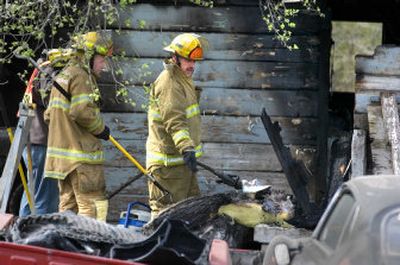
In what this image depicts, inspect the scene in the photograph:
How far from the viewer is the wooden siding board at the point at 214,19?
1048 centimetres

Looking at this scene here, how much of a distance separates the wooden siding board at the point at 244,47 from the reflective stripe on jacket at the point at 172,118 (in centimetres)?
156

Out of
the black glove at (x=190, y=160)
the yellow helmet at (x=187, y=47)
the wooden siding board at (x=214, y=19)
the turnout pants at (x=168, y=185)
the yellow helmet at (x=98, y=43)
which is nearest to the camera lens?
the yellow helmet at (x=98, y=43)

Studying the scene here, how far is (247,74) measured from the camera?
34.6 feet

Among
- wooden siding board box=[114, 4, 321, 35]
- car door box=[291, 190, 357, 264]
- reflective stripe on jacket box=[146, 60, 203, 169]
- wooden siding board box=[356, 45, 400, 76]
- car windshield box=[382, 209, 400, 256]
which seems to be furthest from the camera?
wooden siding board box=[114, 4, 321, 35]

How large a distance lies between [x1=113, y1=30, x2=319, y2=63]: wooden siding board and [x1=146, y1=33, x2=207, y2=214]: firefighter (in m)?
1.45

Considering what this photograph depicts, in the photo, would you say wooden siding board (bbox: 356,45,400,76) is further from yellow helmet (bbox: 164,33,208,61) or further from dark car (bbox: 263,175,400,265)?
dark car (bbox: 263,175,400,265)

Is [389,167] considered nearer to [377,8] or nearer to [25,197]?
[25,197]

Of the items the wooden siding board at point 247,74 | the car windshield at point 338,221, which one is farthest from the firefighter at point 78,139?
the car windshield at point 338,221

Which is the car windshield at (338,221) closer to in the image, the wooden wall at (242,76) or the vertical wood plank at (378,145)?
the vertical wood plank at (378,145)

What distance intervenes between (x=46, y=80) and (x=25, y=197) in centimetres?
143

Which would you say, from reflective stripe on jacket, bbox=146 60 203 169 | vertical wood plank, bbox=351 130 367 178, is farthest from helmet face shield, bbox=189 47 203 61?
vertical wood plank, bbox=351 130 367 178

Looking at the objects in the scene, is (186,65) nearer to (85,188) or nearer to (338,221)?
(85,188)

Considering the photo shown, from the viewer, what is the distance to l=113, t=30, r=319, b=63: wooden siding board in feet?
34.4

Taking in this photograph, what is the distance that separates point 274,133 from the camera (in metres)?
9.40
